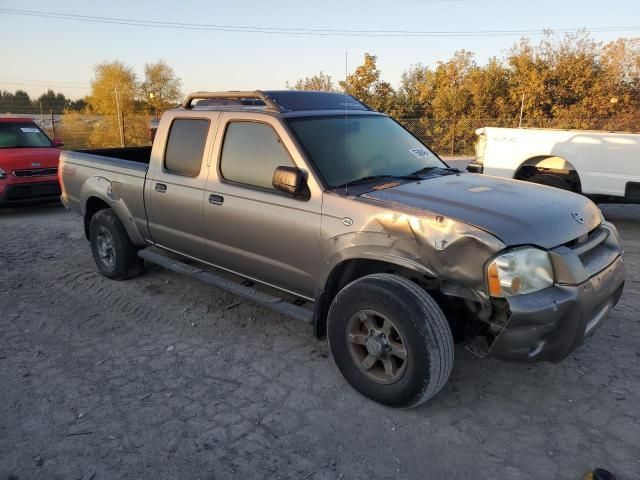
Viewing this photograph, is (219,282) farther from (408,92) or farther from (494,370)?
(408,92)

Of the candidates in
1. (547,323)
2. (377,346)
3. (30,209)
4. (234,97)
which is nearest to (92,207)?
(234,97)

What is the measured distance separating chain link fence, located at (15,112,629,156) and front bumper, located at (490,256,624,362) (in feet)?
67.0

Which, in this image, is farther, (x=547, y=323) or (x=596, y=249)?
(x=596, y=249)

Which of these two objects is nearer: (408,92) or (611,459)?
(611,459)

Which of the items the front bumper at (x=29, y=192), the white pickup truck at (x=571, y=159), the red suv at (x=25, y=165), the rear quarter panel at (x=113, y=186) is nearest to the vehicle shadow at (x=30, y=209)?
the front bumper at (x=29, y=192)

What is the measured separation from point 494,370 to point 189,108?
3473mm

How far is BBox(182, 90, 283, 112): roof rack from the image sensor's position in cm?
389

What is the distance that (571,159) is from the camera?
7.62 metres

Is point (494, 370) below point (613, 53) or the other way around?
below

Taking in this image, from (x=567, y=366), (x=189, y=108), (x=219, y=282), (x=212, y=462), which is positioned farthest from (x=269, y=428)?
(x=189, y=108)

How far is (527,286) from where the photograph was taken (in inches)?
107

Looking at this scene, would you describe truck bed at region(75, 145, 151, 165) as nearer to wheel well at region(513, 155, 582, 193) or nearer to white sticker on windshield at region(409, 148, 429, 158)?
white sticker on windshield at region(409, 148, 429, 158)

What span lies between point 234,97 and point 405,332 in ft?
8.30

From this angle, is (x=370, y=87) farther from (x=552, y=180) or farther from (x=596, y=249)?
(x=596, y=249)
